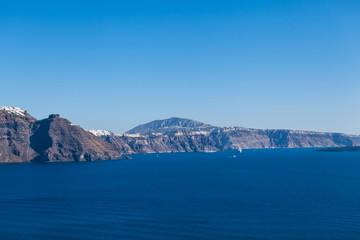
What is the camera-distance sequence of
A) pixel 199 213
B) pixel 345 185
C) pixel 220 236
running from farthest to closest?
pixel 345 185 → pixel 199 213 → pixel 220 236

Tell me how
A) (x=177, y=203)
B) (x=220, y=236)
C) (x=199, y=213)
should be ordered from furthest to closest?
(x=177, y=203) → (x=199, y=213) → (x=220, y=236)

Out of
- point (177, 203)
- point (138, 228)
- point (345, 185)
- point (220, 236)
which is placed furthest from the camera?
point (345, 185)

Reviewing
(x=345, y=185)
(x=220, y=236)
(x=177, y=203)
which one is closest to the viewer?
(x=220, y=236)

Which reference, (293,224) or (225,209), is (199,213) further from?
(293,224)

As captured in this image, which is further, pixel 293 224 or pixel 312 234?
pixel 293 224

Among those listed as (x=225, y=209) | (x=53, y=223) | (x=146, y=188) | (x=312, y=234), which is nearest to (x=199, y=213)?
(x=225, y=209)

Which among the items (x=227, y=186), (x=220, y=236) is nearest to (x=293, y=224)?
(x=220, y=236)

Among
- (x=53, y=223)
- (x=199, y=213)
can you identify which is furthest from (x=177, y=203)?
(x=53, y=223)

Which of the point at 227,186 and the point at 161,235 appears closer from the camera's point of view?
the point at 161,235

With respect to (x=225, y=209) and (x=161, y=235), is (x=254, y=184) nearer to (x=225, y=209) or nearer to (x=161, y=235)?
(x=225, y=209)
